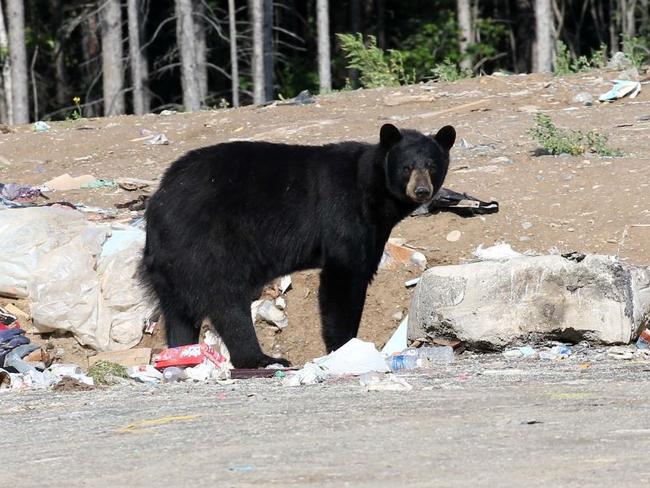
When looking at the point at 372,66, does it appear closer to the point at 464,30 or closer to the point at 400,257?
the point at 400,257

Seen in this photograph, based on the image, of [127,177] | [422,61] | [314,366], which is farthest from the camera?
[422,61]

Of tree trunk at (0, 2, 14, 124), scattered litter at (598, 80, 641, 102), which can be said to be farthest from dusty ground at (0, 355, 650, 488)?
tree trunk at (0, 2, 14, 124)

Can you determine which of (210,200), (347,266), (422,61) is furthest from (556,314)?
(422,61)

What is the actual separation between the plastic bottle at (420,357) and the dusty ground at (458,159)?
194 cm

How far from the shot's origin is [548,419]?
19.1 feet

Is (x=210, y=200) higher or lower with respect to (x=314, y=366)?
higher

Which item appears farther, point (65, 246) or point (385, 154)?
point (65, 246)

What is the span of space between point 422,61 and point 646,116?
739 inches

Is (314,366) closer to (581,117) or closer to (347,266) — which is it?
(347,266)

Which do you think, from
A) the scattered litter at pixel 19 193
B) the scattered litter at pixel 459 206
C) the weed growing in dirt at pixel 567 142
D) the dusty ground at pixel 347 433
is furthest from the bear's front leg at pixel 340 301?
the scattered litter at pixel 19 193

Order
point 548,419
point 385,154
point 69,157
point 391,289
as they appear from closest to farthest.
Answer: point 548,419
point 385,154
point 391,289
point 69,157

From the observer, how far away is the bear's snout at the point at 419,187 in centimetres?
891

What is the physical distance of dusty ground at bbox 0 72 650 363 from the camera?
11.2m

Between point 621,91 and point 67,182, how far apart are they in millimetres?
6360
